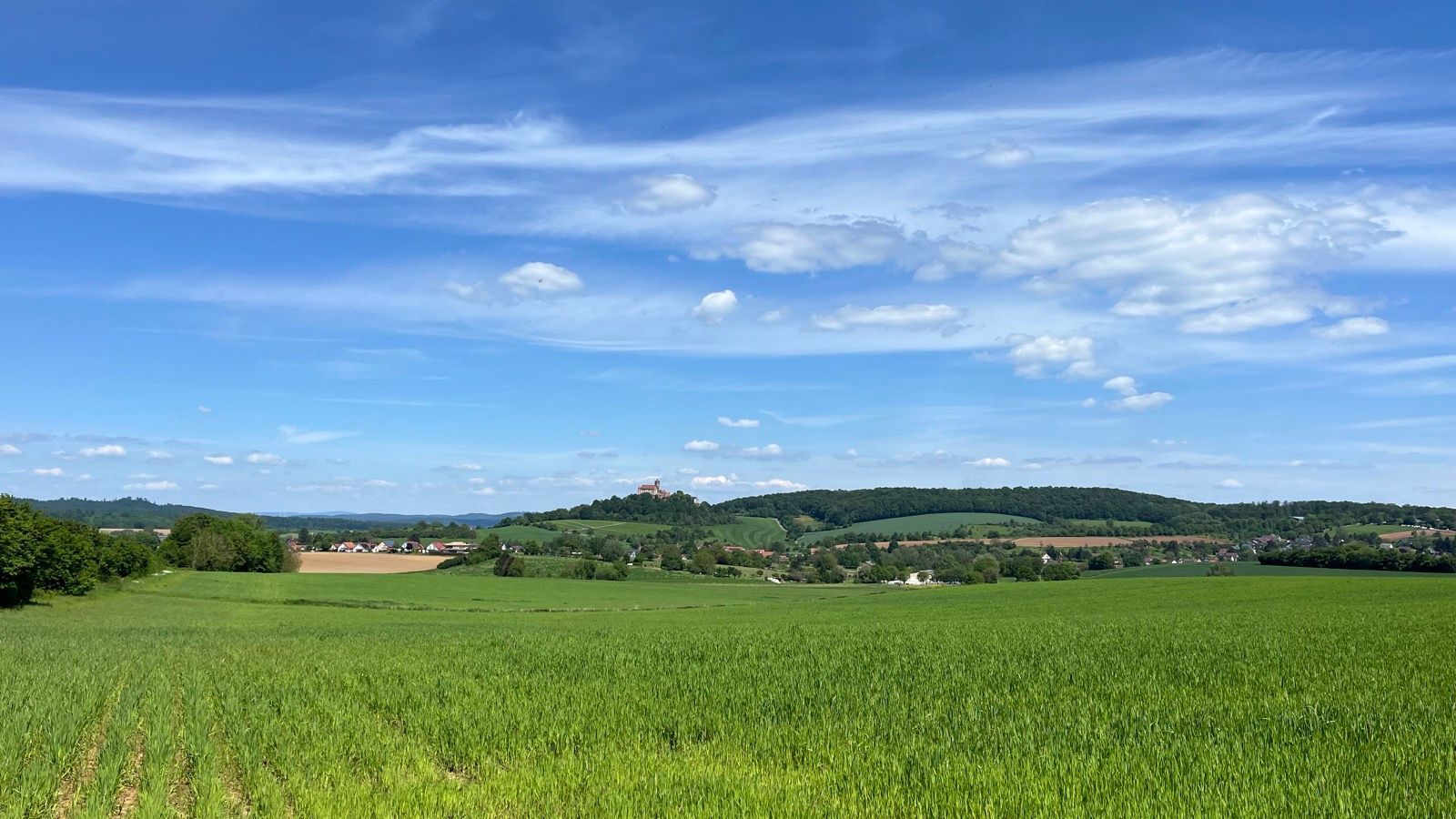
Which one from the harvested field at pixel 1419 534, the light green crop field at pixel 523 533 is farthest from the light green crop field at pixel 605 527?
the harvested field at pixel 1419 534

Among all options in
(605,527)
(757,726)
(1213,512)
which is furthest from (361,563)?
(1213,512)

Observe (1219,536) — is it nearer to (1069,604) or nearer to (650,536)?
(650,536)

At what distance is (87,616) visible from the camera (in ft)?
168

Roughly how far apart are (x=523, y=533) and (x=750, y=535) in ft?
150

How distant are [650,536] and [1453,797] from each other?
167 meters

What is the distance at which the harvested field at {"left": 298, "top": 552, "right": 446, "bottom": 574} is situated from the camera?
101062 mm

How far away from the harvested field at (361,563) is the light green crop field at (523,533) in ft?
83.0

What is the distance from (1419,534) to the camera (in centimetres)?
11719

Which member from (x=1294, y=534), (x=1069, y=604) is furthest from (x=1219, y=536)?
(x=1069, y=604)

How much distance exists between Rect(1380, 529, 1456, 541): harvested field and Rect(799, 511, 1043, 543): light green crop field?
202 feet

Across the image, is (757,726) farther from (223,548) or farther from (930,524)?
(930,524)

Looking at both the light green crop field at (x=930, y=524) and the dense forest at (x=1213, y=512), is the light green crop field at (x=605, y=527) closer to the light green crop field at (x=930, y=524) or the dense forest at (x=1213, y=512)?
the light green crop field at (x=930, y=524)

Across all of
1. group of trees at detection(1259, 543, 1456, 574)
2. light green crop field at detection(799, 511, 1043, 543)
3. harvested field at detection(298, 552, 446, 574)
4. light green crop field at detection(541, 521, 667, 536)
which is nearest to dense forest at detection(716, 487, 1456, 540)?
light green crop field at detection(799, 511, 1043, 543)

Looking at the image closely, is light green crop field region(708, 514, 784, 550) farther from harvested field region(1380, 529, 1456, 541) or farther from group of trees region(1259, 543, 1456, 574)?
harvested field region(1380, 529, 1456, 541)
